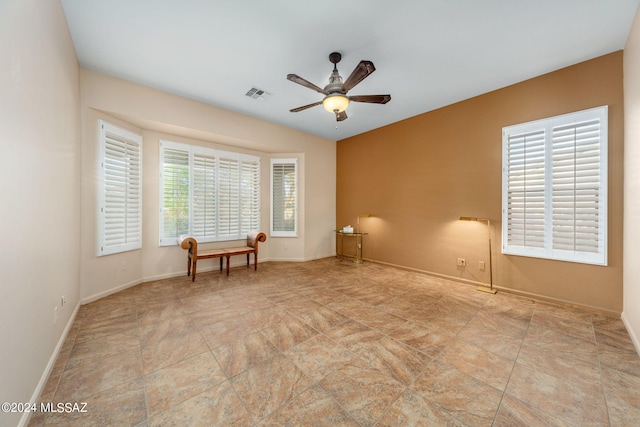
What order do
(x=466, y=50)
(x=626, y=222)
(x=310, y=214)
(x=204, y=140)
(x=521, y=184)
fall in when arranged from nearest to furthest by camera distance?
(x=626, y=222) < (x=466, y=50) < (x=521, y=184) < (x=204, y=140) < (x=310, y=214)

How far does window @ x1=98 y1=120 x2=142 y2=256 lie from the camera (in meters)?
3.33

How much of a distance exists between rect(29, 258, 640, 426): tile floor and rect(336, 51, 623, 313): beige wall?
17.9 inches

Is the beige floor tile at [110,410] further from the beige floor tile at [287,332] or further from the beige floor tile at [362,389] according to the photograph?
the beige floor tile at [362,389]

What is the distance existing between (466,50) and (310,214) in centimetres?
419

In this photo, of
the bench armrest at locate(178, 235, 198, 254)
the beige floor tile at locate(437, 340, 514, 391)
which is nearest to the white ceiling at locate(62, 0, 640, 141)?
the bench armrest at locate(178, 235, 198, 254)

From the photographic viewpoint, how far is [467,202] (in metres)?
3.95

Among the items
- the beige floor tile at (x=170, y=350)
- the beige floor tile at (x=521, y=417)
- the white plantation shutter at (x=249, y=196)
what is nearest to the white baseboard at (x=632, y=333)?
the beige floor tile at (x=521, y=417)

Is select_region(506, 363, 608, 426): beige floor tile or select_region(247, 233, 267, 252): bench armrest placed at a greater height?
select_region(247, 233, 267, 252): bench armrest

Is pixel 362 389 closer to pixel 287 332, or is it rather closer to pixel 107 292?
pixel 287 332

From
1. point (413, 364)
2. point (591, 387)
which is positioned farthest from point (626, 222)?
point (413, 364)

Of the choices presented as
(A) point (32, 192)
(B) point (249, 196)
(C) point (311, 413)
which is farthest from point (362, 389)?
(B) point (249, 196)

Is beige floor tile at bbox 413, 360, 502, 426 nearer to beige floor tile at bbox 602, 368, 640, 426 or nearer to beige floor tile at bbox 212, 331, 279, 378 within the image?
beige floor tile at bbox 602, 368, 640, 426

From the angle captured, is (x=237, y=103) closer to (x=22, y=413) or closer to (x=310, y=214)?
(x=310, y=214)

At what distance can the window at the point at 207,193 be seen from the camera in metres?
4.30
